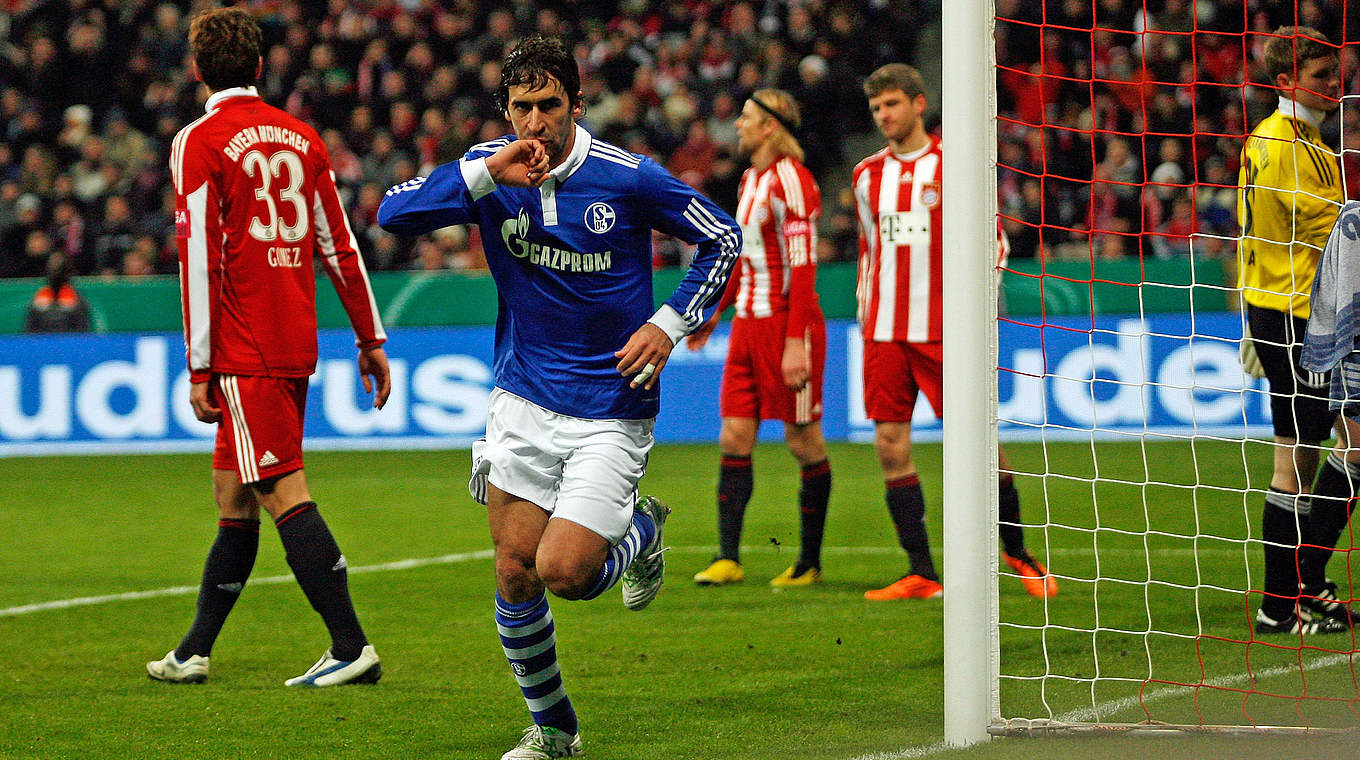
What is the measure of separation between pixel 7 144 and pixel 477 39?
501 cm

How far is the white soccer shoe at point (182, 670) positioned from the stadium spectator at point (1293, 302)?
354 centimetres

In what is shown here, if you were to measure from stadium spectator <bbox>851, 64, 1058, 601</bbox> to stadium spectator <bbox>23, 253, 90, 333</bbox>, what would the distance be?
779 centimetres

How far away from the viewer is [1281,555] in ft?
17.7

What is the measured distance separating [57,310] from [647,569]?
9.29 metres

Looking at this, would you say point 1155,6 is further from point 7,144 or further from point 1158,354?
point 7,144

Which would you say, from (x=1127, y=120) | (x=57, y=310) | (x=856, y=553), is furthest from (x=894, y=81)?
(x=1127, y=120)

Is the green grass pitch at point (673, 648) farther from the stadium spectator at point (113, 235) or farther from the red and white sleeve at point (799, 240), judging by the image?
the stadium spectator at point (113, 235)

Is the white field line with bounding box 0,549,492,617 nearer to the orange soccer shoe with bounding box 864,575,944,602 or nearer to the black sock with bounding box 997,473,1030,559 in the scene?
the orange soccer shoe with bounding box 864,575,944,602

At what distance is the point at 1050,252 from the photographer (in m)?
13.8

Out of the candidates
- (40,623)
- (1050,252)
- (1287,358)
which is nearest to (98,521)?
(40,623)

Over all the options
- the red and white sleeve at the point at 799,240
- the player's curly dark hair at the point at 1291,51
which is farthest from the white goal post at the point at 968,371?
the red and white sleeve at the point at 799,240

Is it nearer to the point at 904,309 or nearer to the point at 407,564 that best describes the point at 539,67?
the point at 904,309

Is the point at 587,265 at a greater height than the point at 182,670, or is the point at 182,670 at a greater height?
the point at 587,265

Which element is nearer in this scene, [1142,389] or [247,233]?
[247,233]
